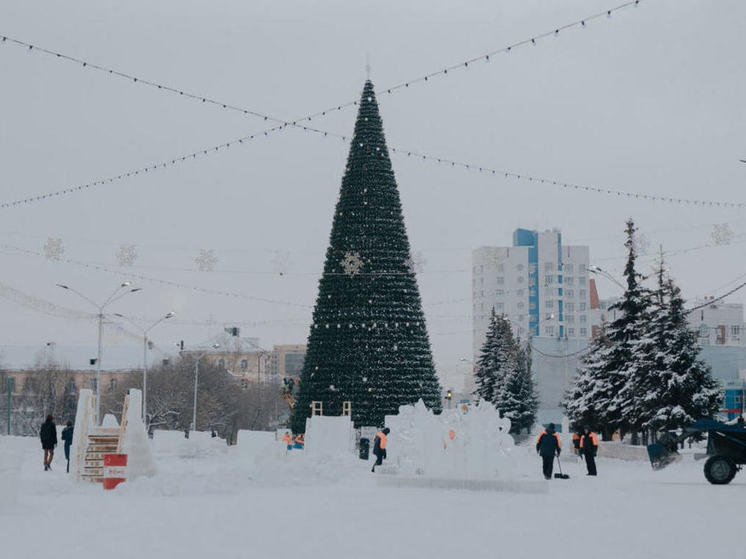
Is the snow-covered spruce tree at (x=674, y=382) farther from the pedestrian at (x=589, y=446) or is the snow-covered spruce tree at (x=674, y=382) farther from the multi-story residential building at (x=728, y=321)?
the multi-story residential building at (x=728, y=321)

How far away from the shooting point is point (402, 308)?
40.3 m

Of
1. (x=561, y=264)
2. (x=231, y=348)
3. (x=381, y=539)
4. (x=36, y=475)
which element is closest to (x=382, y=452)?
(x=36, y=475)

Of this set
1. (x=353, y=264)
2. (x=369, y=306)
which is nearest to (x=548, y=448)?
(x=369, y=306)

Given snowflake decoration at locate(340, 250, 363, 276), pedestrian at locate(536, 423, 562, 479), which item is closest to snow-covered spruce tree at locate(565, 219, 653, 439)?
snowflake decoration at locate(340, 250, 363, 276)

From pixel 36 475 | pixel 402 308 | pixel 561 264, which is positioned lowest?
pixel 36 475

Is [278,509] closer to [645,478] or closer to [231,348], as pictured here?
[645,478]

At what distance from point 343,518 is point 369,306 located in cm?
2473

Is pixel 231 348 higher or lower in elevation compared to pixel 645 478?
higher

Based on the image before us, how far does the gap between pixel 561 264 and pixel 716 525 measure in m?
147

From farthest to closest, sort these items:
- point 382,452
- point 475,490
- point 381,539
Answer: point 382,452 < point 475,490 < point 381,539

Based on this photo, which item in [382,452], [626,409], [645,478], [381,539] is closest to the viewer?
[381,539]

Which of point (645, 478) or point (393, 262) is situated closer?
point (645, 478)

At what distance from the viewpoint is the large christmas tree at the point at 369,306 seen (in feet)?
131

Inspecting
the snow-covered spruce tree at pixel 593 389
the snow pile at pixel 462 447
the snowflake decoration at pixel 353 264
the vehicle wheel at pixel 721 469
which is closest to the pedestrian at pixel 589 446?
the vehicle wheel at pixel 721 469
